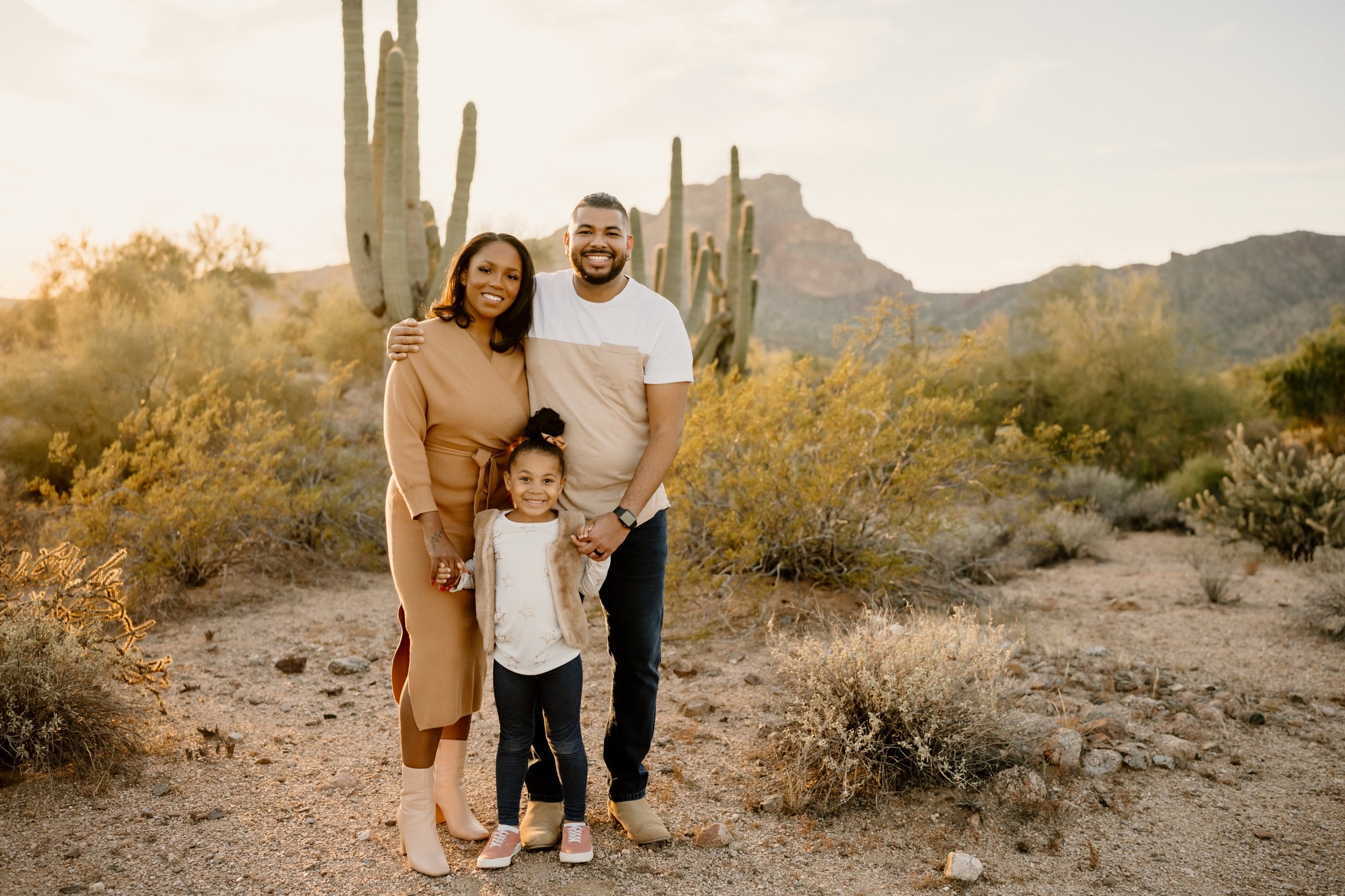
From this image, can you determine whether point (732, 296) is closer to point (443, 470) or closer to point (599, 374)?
point (599, 374)

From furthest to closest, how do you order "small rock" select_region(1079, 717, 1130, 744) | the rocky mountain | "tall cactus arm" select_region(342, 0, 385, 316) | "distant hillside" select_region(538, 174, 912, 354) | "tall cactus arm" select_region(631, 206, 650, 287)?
"distant hillside" select_region(538, 174, 912, 354), the rocky mountain, "tall cactus arm" select_region(631, 206, 650, 287), "tall cactus arm" select_region(342, 0, 385, 316), "small rock" select_region(1079, 717, 1130, 744)

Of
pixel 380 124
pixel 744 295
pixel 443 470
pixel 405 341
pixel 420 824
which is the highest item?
pixel 380 124

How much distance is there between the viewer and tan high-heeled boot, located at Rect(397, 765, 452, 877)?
284 centimetres

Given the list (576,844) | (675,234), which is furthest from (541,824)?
(675,234)

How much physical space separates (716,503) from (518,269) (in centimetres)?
352

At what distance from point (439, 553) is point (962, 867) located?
205cm

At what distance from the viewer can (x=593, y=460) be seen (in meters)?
2.91

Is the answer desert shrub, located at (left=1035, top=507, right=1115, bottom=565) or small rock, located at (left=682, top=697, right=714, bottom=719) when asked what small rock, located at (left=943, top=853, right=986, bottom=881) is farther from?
desert shrub, located at (left=1035, top=507, right=1115, bottom=565)

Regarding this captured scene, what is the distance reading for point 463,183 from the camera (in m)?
10.2

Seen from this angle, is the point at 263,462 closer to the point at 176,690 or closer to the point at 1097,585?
the point at 176,690

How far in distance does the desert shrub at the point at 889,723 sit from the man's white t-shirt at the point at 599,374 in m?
1.33

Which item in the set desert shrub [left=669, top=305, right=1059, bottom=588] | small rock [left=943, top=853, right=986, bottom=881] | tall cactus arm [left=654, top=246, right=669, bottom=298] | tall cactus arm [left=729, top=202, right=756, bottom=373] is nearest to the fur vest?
small rock [left=943, top=853, right=986, bottom=881]

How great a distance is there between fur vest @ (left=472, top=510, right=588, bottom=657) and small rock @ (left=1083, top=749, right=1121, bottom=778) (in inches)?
92.1

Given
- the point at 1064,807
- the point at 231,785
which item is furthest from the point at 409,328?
the point at 1064,807
